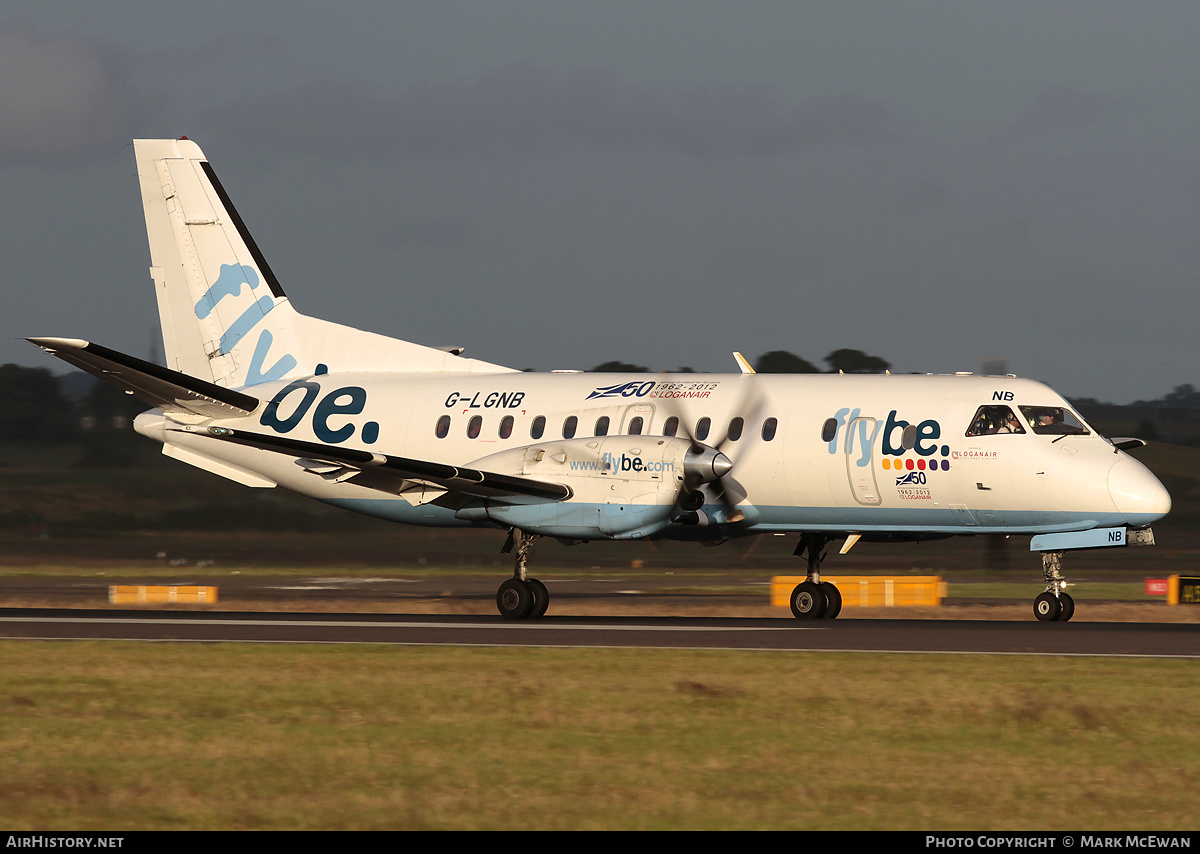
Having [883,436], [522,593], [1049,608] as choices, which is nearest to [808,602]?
[883,436]

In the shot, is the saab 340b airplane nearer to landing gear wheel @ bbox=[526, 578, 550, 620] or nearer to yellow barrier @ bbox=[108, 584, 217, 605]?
landing gear wheel @ bbox=[526, 578, 550, 620]

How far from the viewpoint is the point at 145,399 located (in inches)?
1016

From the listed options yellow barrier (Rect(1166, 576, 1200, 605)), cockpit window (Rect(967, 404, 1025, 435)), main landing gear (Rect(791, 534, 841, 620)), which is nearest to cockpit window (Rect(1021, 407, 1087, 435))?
cockpit window (Rect(967, 404, 1025, 435))

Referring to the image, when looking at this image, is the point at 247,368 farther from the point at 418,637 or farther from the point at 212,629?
the point at 418,637

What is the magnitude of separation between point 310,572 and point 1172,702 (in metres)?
30.8

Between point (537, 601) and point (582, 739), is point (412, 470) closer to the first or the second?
point (537, 601)

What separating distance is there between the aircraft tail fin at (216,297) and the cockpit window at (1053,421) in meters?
12.0

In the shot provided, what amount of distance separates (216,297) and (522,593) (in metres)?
9.41

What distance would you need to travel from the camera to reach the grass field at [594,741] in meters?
9.67

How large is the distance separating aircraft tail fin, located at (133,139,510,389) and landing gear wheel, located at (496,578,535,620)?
629 centimetres

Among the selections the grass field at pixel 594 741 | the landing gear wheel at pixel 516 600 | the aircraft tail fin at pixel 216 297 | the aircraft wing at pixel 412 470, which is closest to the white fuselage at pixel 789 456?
the aircraft wing at pixel 412 470

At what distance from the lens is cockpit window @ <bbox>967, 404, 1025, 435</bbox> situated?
70.4 feet

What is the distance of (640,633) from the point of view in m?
19.6

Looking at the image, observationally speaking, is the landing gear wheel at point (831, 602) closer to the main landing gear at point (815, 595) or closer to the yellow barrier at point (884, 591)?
the main landing gear at point (815, 595)
